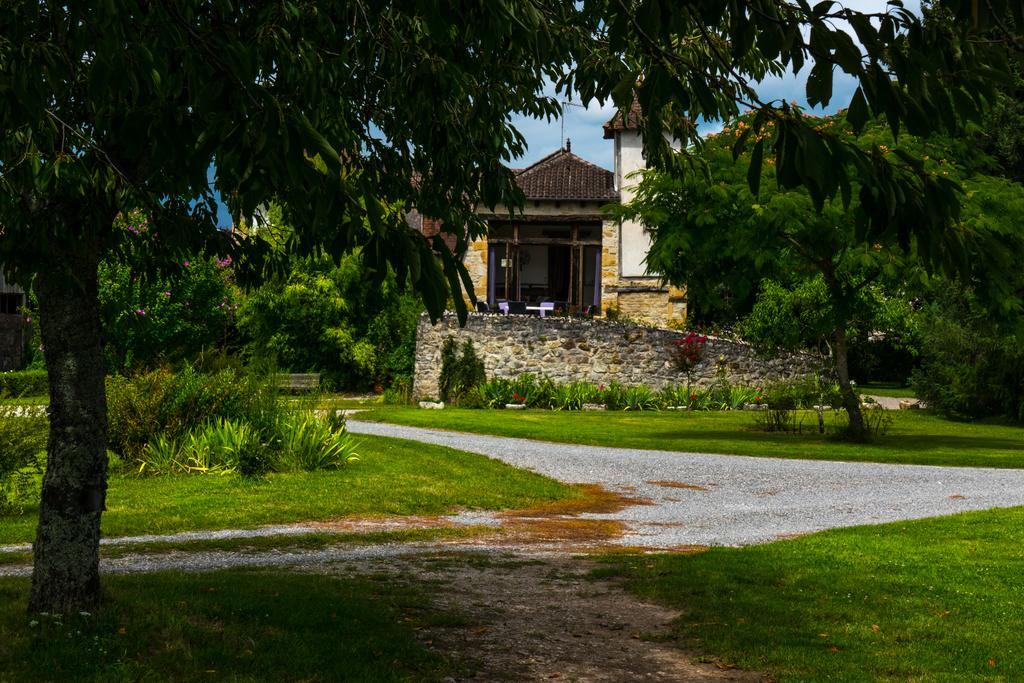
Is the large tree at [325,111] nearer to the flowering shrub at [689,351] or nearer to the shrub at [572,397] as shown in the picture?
the shrub at [572,397]

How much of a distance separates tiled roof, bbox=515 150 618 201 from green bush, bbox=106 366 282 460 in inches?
1065

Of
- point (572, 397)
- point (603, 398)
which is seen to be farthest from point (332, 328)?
point (603, 398)

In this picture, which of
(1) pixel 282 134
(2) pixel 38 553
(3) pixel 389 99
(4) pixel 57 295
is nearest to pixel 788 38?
(1) pixel 282 134

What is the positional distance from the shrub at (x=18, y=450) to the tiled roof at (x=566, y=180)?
31.0m

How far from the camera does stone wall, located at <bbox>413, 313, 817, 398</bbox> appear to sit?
110 ft

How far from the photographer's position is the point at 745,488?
52.0 feet

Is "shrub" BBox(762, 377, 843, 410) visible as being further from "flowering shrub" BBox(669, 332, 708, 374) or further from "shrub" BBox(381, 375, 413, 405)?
"shrub" BBox(381, 375, 413, 405)

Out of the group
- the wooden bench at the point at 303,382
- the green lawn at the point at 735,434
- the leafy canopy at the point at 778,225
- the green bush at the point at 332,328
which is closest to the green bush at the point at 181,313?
the green bush at the point at 332,328

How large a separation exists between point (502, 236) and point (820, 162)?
41388 mm

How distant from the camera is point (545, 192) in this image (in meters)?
43.0

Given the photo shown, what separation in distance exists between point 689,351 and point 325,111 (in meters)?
28.2

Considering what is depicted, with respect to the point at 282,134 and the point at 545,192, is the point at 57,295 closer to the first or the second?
the point at 282,134

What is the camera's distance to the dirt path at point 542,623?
645 cm

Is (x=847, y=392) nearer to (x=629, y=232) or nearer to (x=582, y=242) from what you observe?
(x=629, y=232)
